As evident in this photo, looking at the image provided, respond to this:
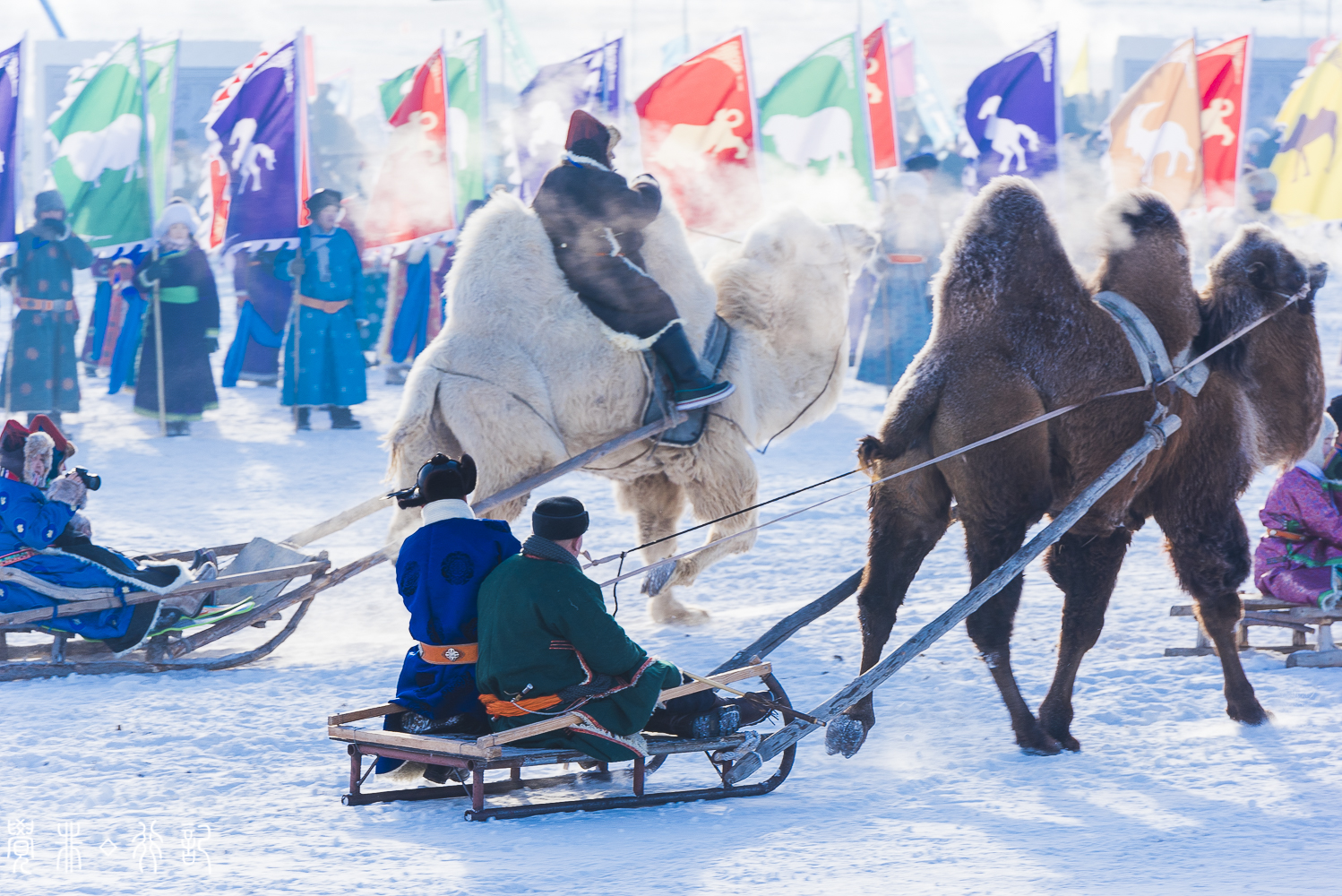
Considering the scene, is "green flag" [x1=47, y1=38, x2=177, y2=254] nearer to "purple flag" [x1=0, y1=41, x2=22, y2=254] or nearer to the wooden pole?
the wooden pole

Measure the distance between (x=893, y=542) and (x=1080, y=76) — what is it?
73.0 feet

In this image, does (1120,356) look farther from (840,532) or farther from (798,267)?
(840,532)

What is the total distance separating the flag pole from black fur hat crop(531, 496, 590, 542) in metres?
8.28

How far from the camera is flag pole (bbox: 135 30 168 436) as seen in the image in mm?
10719

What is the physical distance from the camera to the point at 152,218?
1067 cm

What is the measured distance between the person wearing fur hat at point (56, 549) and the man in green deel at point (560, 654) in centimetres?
192

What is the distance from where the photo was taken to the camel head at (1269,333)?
450 centimetres

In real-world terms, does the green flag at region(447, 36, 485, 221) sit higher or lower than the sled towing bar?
higher

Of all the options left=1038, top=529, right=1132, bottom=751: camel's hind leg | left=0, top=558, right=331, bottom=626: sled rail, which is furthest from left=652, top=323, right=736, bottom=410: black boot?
left=0, top=558, right=331, bottom=626: sled rail

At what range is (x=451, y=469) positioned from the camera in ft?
12.4

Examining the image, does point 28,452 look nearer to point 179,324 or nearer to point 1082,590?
point 1082,590

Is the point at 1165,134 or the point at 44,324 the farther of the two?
the point at 44,324

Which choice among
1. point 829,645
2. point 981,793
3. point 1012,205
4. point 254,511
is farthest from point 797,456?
point 981,793

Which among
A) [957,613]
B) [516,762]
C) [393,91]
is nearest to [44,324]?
[393,91]
